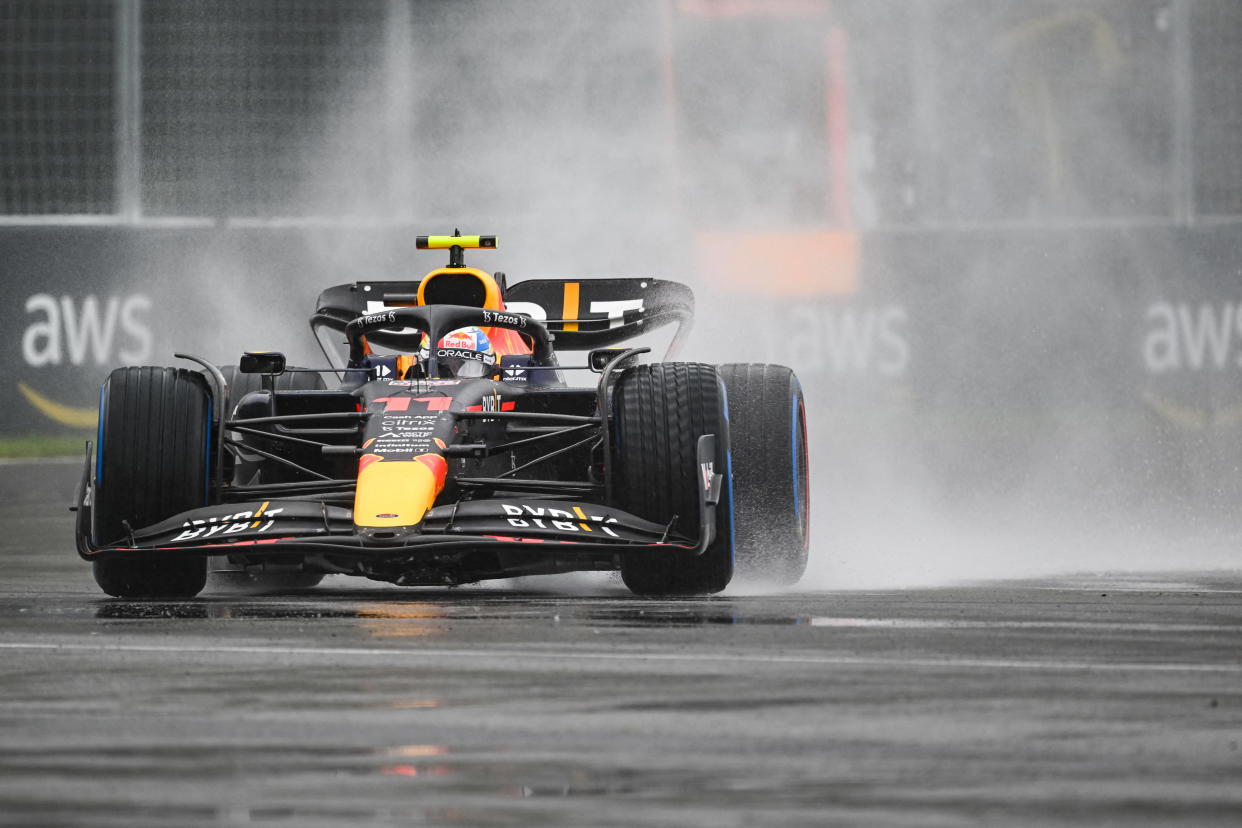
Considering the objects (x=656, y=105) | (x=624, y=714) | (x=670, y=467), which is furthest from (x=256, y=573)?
(x=656, y=105)

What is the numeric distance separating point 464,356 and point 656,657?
4634 mm

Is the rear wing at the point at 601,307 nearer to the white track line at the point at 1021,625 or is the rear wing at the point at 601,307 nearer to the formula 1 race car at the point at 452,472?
the formula 1 race car at the point at 452,472

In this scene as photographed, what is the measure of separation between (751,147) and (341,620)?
17.5 metres

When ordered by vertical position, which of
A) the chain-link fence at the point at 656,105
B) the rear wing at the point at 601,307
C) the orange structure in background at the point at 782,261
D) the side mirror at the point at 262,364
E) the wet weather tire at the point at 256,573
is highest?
the chain-link fence at the point at 656,105

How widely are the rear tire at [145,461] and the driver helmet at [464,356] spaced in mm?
1652

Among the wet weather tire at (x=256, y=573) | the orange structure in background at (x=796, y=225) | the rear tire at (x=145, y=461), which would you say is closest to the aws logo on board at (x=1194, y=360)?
the orange structure in background at (x=796, y=225)

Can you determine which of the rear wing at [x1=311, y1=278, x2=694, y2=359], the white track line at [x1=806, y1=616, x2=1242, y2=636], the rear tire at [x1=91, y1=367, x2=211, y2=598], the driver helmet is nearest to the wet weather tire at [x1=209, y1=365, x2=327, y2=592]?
the rear wing at [x1=311, y1=278, x2=694, y2=359]

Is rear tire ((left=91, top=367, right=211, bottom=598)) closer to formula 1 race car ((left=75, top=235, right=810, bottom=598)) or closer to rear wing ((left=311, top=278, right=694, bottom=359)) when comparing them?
formula 1 race car ((left=75, top=235, right=810, bottom=598))

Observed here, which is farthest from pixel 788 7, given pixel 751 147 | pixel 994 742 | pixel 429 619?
pixel 994 742

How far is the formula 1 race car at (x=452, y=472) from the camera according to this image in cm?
937

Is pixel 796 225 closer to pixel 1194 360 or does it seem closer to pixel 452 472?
pixel 1194 360

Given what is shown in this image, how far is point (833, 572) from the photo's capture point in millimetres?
12016

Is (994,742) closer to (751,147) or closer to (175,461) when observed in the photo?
(175,461)

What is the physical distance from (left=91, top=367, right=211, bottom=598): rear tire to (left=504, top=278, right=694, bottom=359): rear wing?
3.30 metres
